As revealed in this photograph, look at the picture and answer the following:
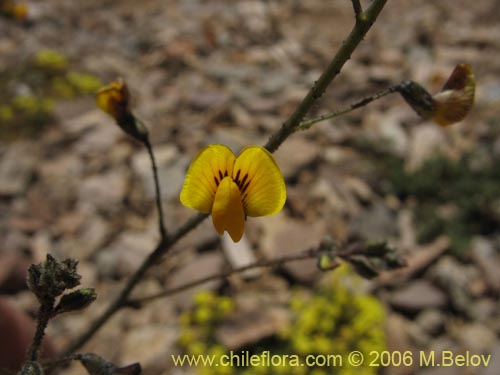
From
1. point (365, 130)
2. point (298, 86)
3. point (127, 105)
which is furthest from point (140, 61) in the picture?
point (127, 105)

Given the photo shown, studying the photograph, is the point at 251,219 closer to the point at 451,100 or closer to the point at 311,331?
the point at 311,331

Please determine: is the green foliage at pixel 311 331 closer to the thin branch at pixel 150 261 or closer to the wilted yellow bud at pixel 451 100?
the thin branch at pixel 150 261

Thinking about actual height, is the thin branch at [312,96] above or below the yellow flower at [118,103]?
below

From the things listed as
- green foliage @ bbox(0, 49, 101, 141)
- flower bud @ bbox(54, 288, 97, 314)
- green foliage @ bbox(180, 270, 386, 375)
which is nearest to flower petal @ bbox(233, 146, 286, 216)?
flower bud @ bbox(54, 288, 97, 314)

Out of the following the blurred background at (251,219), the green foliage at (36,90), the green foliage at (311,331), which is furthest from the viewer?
the green foliage at (36,90)

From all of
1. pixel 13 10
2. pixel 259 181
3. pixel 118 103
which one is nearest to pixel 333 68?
pixel 259 181

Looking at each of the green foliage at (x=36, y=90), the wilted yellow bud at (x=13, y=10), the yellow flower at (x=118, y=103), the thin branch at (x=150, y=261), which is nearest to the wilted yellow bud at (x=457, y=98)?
the thin branch at (x=150, y=261)
